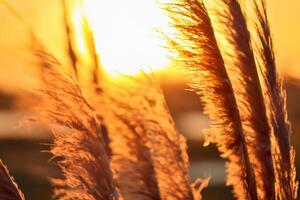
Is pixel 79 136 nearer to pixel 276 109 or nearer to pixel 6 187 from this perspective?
pixel 6 187

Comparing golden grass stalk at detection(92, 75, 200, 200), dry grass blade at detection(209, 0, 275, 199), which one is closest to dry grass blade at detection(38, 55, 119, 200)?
golden grass stalk at detection(92, 75, 200, 200)

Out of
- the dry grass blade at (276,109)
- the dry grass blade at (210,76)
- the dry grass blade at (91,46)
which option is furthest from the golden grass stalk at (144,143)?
the dry grass blade at (276,109)

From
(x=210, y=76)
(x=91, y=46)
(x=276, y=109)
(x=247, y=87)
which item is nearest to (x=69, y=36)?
(x=91, y=46)

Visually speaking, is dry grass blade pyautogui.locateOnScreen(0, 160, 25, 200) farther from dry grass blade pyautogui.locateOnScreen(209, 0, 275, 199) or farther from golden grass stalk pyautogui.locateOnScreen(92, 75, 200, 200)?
dry grass blade pyautogui.locateOnScreen(209, 0, 275, 199)

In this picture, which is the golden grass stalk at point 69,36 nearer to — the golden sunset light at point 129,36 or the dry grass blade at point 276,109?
the golden sunset light at point 129,36

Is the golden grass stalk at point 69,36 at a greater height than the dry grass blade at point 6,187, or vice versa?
the golden grass stalk at point 69,36

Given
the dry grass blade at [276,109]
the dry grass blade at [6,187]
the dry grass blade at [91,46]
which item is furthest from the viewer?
the dry grass blade at [91,46]

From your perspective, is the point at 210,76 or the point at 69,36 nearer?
the point at 210,76

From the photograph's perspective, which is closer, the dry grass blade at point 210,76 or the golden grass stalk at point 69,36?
the dry grass blade at point 210,76
